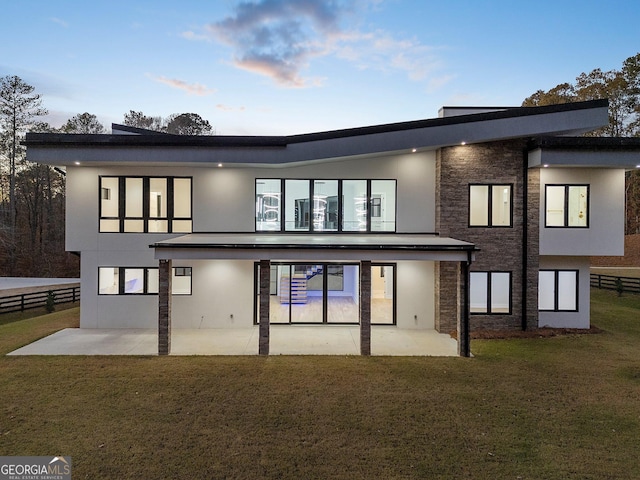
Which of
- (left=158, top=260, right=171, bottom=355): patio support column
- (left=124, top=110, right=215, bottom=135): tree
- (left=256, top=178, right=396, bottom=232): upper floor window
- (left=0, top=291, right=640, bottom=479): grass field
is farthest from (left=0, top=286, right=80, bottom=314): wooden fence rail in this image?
(left=124, top=110, right=215, bottom=135): tree

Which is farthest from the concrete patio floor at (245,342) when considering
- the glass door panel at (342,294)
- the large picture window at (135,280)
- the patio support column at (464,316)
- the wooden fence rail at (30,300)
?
the wooden fence rail at (30,300)

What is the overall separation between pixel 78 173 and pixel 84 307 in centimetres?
455

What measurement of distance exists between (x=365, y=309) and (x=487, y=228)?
542 centimetres

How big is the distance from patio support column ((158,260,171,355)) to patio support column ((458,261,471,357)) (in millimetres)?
7791

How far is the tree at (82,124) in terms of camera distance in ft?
103

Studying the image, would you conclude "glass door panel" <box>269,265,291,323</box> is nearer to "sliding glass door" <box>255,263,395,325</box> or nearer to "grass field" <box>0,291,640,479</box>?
"sliding glass door" <box>255,263,395,325</box>

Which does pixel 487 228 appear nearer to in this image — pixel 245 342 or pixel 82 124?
pixel 245 342

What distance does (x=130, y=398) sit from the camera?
6812 millimetres

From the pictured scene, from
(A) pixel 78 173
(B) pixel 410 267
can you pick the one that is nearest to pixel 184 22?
(A) pixel 78 173

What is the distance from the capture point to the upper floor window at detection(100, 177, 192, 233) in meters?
12.2

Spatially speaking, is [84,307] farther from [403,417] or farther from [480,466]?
[480,466]

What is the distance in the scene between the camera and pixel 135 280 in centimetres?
1223

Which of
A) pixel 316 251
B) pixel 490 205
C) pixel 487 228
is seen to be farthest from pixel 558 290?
pixel 316 251

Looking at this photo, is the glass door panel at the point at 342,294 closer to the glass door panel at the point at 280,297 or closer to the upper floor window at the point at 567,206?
the glass door panel at the point at 280,297
